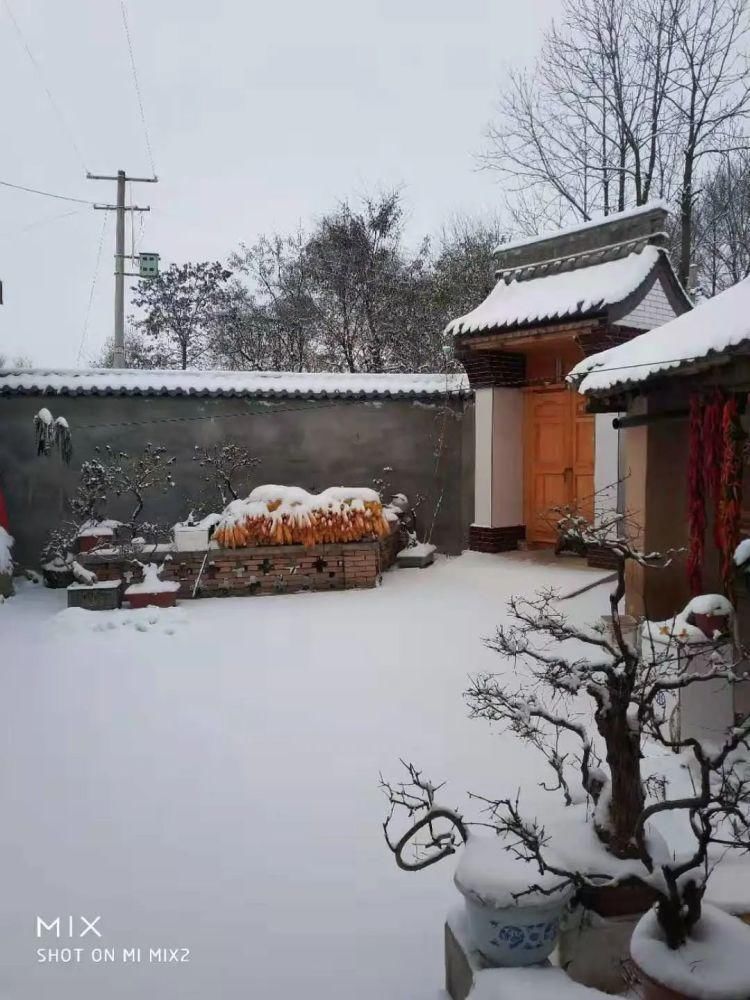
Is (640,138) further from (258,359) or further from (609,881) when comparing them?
(609,881)

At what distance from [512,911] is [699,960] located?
0.54m

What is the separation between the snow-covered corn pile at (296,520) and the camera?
920cm

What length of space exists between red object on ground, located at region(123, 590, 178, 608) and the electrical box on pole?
46.6 ft

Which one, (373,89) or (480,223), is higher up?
(373,89)

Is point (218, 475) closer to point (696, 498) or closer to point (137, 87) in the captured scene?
point (696, 498)

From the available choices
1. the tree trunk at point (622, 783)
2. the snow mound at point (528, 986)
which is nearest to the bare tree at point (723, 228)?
the tree trunk at point (622, 783)

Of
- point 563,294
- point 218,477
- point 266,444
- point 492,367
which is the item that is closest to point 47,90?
point 266,444

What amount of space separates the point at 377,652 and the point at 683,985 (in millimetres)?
4761

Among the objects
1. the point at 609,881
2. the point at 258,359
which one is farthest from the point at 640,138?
the point at 609,881

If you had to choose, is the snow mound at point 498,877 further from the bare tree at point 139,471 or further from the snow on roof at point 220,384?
the snow on roof at point 220,384

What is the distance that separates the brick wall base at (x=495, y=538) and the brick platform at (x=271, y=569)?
2.18 m

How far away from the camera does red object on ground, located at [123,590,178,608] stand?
8.39 m

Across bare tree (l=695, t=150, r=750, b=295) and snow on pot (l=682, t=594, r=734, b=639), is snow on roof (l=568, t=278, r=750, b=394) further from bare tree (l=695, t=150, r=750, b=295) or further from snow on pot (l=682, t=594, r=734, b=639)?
bare tree (l=695, t=150, r=750, b=295)

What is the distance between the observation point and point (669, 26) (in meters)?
15.9
